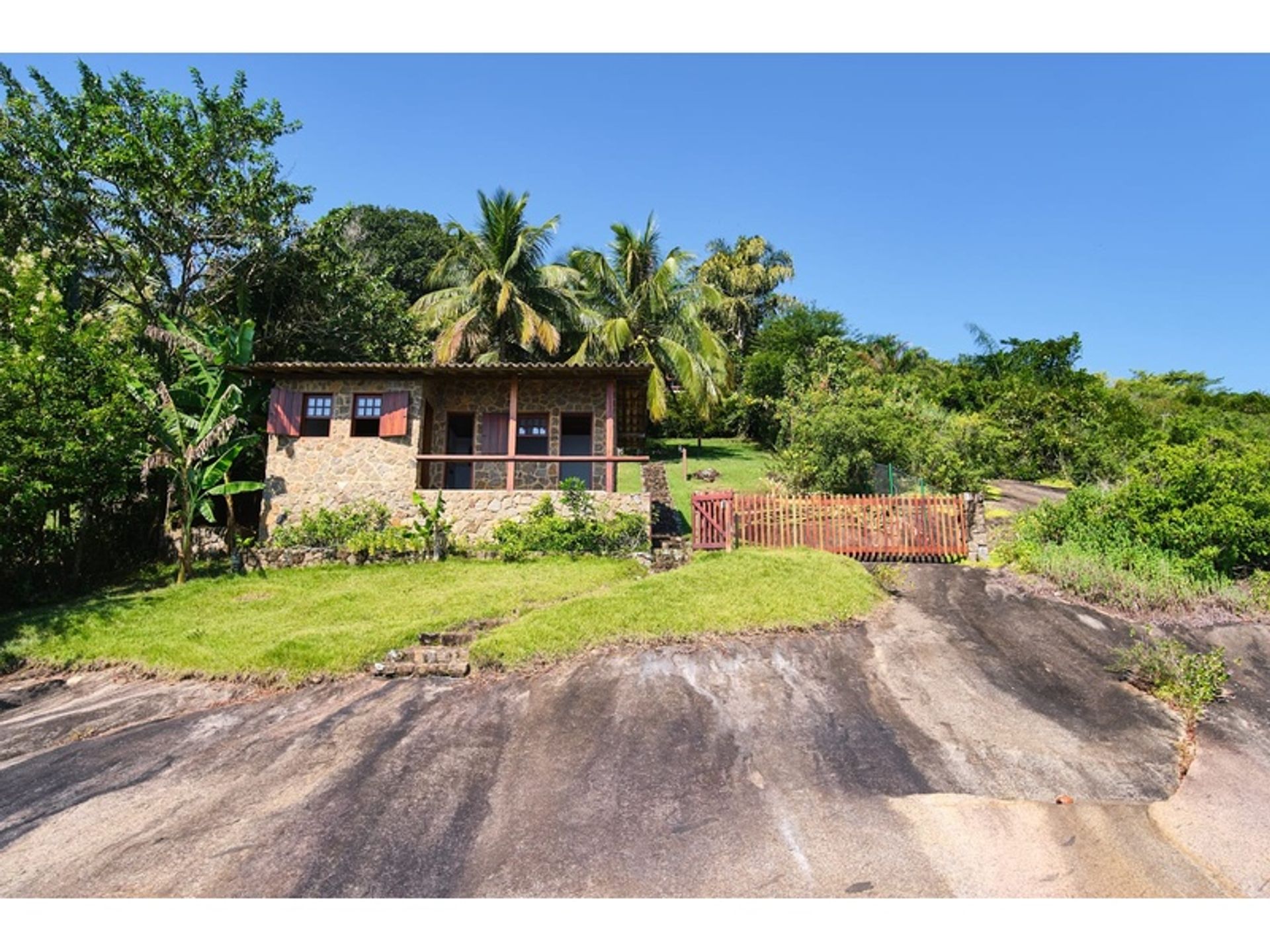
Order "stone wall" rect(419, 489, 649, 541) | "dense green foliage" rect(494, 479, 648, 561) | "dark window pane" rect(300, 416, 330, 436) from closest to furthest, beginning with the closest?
"dense green foliage" rect(494, 479, 648, 561) → "stone wall" rect(419, 489, 649, 541) → "dark window pane" rect(300, 416, 330, 436)

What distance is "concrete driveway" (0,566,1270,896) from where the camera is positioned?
4.43 meters

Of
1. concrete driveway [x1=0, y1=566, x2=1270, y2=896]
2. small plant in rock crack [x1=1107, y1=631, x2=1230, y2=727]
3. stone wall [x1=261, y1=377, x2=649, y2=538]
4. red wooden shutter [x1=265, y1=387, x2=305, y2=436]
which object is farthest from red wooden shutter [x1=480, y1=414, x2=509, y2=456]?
small plant in rock crack [x1=1107, y1=631, x2=1230, y2=727]

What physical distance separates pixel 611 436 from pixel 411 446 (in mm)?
5000

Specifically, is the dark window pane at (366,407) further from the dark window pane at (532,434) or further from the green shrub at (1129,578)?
the green shrub at (1129,578)

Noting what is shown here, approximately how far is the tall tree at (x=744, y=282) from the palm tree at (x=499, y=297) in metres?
17.6

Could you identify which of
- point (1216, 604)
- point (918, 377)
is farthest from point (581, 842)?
point (918, 377)

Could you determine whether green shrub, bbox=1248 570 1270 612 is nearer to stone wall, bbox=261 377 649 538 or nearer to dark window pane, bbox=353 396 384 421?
stone wall, bbox=261 377 649 538

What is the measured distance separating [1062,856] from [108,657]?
11939 millimetres

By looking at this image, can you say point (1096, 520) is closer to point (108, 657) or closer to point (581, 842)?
point (581, 842)

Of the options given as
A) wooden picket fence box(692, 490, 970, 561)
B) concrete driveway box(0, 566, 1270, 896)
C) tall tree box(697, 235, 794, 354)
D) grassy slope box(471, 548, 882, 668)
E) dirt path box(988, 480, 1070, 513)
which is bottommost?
concrete driveway box(0, 566, 1270, 896)

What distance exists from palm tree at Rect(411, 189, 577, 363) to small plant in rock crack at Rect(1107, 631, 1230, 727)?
19260 mm

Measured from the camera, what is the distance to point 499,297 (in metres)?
23.1

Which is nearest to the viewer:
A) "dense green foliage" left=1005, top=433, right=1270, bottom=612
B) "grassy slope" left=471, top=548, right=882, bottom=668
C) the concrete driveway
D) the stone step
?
the concrete driveway

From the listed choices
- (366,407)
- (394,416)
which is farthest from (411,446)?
(366,407)
